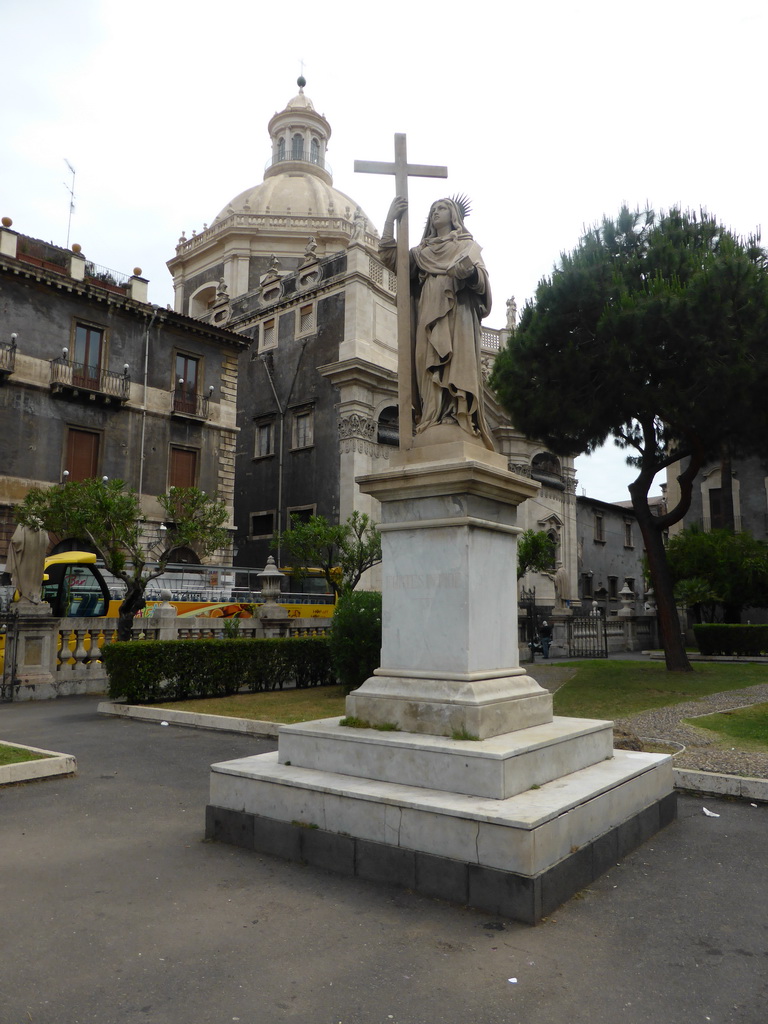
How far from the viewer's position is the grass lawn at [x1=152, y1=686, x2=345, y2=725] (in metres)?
11.0

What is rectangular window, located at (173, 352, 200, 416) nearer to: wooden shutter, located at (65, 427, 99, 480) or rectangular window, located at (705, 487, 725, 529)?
wooden shutter, located at (65, 427, 99, 480)

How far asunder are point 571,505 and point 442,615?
40.0m

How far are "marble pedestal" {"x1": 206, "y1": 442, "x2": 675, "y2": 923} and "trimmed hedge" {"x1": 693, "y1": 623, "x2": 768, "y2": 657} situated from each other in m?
23.0

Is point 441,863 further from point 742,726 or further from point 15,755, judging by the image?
point 742,726

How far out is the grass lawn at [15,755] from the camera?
7.35 m

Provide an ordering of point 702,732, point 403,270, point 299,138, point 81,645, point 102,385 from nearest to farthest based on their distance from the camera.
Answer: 1. point 403,270
2. point 702,732
3. point 81,645
4. point 102,385
5. point 299,138

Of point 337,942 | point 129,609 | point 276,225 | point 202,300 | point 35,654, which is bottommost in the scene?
point 337,942

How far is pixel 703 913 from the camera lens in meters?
4.03

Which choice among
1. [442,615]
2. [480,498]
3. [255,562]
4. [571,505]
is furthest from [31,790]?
[571,505]

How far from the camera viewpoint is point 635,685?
51.3 feet

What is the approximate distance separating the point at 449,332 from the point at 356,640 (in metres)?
8.46

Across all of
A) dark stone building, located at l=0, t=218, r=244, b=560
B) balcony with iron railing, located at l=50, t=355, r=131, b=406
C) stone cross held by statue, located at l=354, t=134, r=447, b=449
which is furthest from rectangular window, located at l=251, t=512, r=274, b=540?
stone cross held by statue, located at l=354, t=134, r=447, b=449

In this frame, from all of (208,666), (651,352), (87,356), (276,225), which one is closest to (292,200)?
(276,225)

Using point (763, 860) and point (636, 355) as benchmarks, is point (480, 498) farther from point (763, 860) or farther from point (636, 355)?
point (636, 355)
